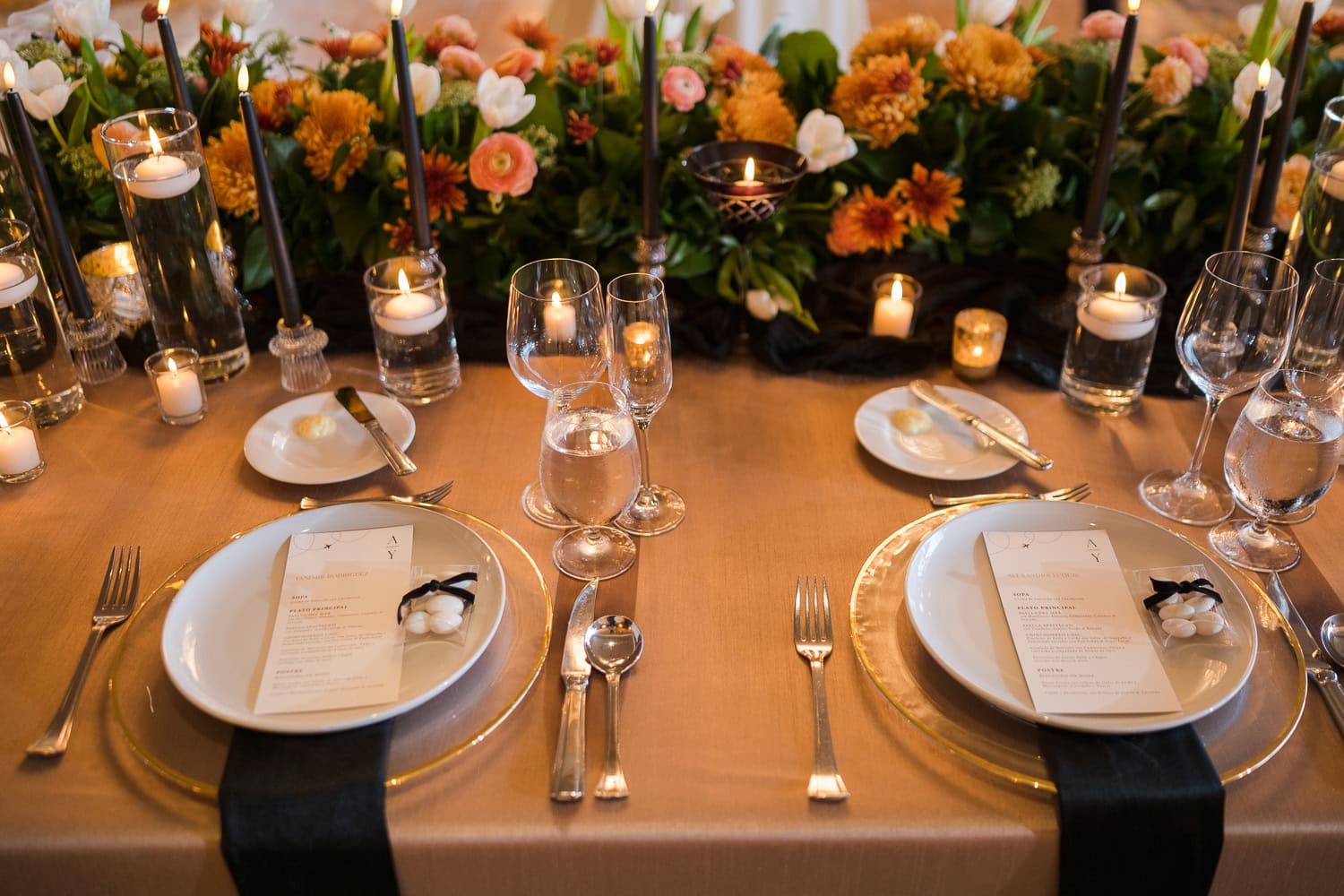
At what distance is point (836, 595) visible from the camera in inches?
41.0

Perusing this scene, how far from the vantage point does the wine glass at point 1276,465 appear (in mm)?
969

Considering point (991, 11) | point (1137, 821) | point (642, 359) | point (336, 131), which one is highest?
point (991, 11)

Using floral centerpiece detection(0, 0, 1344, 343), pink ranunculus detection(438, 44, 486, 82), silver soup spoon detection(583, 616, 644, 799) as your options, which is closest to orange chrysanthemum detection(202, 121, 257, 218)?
floral centerpiece detection(0, 0, 1344, 343)

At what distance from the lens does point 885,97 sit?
146 centimetres

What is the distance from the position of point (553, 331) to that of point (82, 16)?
2.91ft

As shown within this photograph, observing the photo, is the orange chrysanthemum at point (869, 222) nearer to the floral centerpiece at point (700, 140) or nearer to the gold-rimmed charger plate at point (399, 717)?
the floral centerpiece at point (700, 140)

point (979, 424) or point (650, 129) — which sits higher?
point (650, 129)

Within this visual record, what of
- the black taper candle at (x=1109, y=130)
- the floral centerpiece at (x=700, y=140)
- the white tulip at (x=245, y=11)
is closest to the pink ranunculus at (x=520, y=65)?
the floral centerpiece at (x=700, y=140)

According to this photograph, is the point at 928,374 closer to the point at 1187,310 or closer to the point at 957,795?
the point at 1187,310

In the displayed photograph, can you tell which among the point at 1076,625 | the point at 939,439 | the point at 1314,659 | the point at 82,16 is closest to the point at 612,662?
the point at 1076,625

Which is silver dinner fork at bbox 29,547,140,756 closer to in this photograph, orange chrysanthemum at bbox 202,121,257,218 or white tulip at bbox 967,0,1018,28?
orange chrysanthemum at bbox 202,121,257,218

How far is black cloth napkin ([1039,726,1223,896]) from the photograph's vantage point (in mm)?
823

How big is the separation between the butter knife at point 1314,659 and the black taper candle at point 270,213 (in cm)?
115

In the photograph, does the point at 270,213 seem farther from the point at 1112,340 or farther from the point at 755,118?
the point at 1112,340
